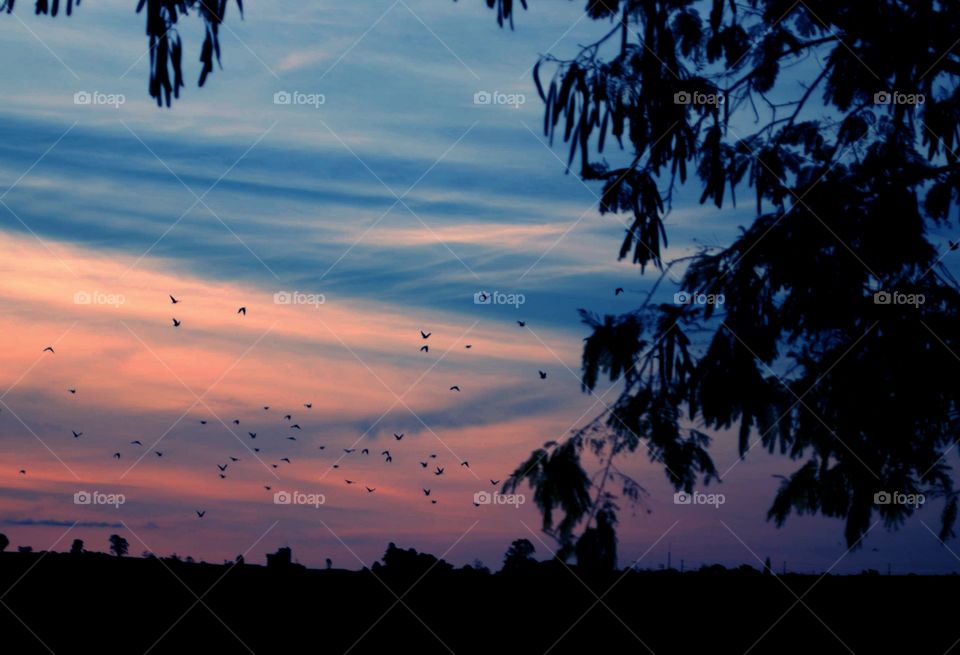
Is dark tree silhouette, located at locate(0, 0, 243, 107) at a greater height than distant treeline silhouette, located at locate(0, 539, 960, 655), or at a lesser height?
greater

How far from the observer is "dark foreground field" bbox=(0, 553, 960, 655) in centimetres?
522

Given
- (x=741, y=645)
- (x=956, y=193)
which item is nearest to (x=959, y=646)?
(x=741, y=645)

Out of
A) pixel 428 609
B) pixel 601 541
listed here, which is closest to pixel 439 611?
pixel 428 609

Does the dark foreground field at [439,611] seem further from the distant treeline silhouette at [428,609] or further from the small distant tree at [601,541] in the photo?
the small distant tree at [601,541]

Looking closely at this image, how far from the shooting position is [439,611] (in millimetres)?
5738

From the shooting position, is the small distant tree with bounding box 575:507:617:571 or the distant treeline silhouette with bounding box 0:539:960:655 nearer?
the distant treeline silhouette with bounding box 0:539:960:655

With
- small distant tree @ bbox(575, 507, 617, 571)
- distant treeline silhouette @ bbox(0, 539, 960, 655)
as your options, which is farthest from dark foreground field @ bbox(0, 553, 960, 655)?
small distant tree @ bbox(575, 507, 617, 571)

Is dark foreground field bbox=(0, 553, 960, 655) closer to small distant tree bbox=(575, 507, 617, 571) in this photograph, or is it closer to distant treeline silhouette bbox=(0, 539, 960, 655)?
distant treeline silhouette bbox=(0, 539, 960, 655)

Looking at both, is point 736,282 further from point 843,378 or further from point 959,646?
point 959,646

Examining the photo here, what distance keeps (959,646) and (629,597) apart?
1.74 m

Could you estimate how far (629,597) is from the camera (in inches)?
245

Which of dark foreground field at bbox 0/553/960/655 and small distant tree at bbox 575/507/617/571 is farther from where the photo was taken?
small distant tree at bbox 575/507/617/571

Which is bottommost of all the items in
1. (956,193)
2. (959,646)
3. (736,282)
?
(959,646)

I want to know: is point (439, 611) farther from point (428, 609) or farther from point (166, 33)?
point (166, 33)
